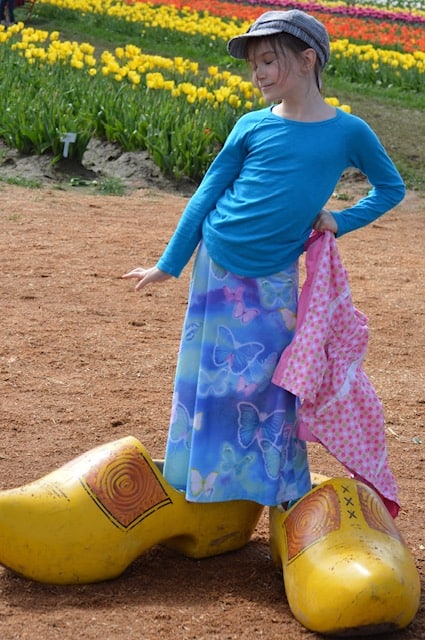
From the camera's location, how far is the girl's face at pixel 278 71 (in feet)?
9.76

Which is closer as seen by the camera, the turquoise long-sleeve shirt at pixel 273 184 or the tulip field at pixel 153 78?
the turquoise long-sleeve shirt at pixel 273 184

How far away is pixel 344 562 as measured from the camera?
9.35ft

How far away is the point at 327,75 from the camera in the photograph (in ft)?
48.5

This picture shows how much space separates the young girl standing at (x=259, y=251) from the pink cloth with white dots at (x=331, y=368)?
0.06 meters

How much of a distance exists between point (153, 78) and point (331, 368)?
290 inches

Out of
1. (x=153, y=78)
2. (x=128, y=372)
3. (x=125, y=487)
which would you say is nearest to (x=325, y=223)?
(x=125, y=487)

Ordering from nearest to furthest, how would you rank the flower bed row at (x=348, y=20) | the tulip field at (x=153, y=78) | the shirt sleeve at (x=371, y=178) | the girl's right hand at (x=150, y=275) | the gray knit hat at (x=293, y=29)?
the gray knit hat at (x=293, y=29), the shirt sleeve at (x=371, y=178), the girl's right hand at (x=150, y=275), the tulip field at (x=153, y=78), the flower bed row at (x=348, y=20)

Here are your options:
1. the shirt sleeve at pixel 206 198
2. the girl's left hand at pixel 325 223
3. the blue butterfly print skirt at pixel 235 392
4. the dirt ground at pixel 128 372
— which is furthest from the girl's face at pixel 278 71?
the dirt ground at pixel 128 372

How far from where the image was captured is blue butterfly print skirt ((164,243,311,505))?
3.05 metres

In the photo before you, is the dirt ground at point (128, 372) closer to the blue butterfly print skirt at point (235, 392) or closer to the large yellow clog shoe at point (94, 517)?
the large yellow clog shoe at point (94, 517)

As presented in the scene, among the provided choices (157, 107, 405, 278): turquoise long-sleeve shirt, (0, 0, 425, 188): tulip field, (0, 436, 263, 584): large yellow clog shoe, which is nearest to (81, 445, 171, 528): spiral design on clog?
(0, 436, 263, 584): large yellow clog shoe

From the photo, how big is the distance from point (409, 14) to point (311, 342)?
19.4 meters

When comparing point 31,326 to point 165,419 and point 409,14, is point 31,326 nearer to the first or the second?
point 165,419

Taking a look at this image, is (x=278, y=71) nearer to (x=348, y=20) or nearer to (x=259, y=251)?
(x=259, y=251)
